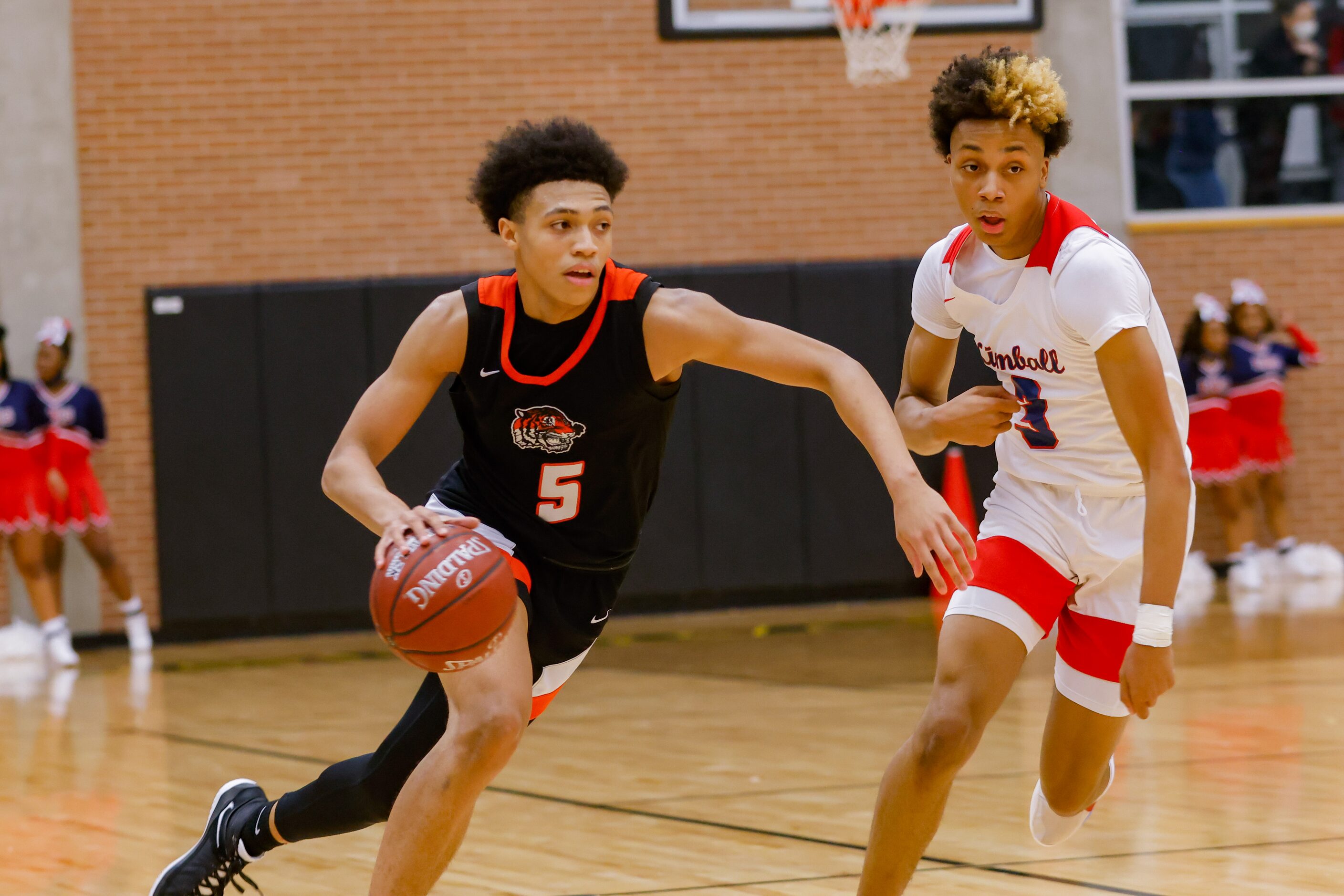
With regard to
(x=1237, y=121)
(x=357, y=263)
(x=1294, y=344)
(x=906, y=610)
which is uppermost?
(x=1237, y=121)

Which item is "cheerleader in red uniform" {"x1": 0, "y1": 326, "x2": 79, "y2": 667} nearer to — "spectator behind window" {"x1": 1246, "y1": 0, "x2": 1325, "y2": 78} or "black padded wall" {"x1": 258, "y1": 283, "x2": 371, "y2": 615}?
"black padded wall" {"x1": 258, "y1": 283, "x2": 371, "y2": 615}

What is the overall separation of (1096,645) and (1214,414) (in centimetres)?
815

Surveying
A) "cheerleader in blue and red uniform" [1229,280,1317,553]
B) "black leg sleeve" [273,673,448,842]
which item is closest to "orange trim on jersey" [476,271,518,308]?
"black leg sleeve" [273,673,448,842]

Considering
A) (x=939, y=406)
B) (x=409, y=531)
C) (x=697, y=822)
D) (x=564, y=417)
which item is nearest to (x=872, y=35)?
(x=697, y=822)

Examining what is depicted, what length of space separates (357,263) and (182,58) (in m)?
1.82

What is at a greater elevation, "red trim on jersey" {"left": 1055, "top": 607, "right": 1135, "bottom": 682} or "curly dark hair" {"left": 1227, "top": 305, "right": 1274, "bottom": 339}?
"curly dark hair" {"left": 1227, "top": 305, "right": 1274, "bottom": 339}

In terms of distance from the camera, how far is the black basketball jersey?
3328 millimetres

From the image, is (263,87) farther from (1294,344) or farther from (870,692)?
(1294,344)

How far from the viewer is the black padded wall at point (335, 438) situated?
35.2ft

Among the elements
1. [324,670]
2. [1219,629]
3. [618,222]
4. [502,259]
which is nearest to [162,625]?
[324,670]

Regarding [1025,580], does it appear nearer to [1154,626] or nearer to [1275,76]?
[1154,626]

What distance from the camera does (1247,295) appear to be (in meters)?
11.1

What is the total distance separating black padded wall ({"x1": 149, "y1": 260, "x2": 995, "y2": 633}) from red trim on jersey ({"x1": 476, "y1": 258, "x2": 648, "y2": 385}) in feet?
24.1

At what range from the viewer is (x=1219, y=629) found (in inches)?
352
